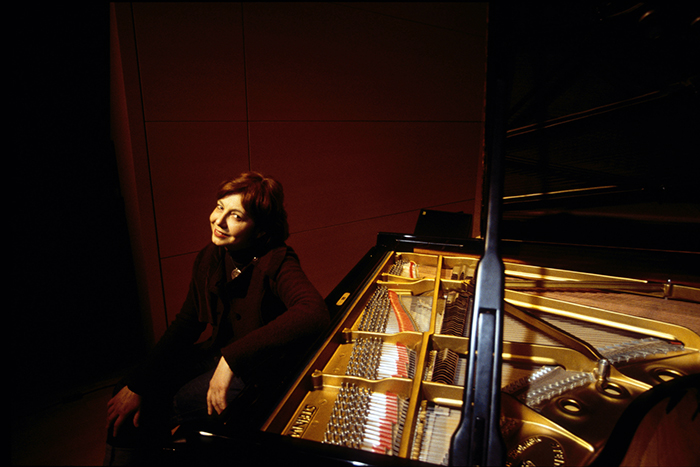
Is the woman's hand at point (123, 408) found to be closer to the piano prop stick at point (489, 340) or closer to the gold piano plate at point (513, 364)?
the gold piano plate at point (513, 364)

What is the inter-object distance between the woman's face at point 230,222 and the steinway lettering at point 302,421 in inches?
32.3

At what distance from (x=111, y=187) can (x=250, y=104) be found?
1205mm

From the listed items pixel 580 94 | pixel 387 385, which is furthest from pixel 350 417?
pixel 580 94

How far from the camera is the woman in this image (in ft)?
4.45

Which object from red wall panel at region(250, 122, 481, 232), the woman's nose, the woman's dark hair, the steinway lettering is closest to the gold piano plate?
the steinway lettering

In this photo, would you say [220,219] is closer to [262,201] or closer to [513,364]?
[262,201]

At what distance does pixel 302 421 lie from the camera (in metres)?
0.91

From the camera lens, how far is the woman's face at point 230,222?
59.1 inches

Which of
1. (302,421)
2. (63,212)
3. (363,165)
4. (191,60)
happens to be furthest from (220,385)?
(363,165)

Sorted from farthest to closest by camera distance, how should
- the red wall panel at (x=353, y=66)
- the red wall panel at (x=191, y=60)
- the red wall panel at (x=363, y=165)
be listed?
1. the red wall panel at (x=363, y=165)
2. the red wall panel at (x=353, y=66)
3. the red wall panel at (x=191, y=60)

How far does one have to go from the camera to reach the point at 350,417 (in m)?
0.93

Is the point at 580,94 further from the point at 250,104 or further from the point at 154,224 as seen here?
the point at 154,224

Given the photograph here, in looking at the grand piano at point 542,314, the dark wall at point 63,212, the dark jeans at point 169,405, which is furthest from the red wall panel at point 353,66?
the dark jeans at point 169,405

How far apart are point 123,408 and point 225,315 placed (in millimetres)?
498
